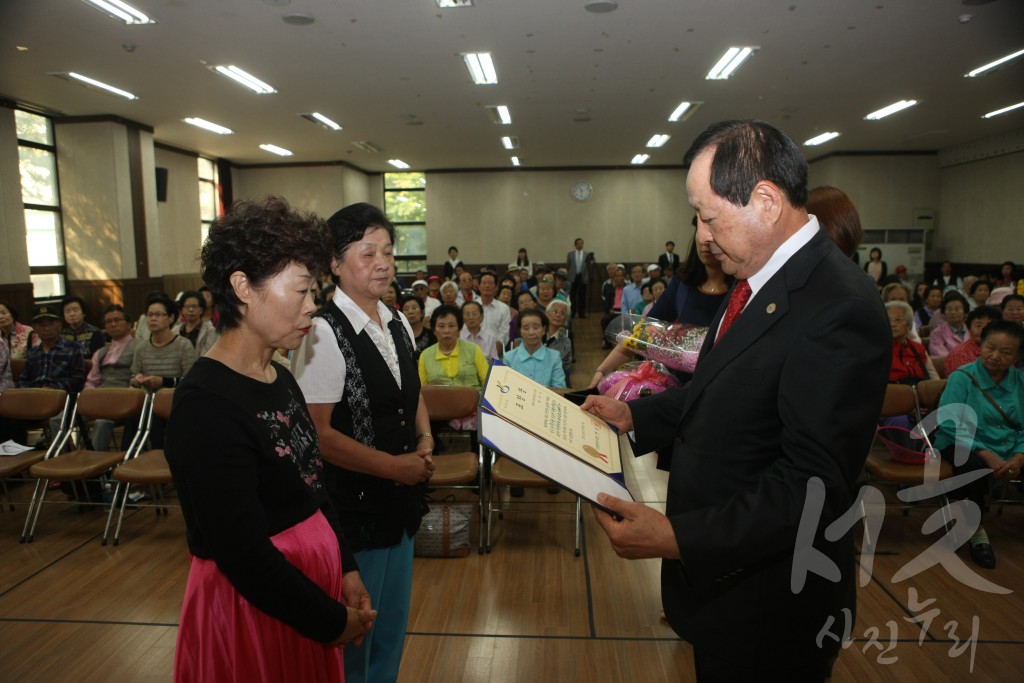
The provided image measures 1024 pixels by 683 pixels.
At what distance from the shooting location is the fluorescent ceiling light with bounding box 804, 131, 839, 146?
45.6ft

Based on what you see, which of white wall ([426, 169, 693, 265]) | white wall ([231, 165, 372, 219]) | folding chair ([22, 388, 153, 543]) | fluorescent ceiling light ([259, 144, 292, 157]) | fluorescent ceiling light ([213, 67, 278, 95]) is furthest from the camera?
white wall ([426, 169, 693, 265])

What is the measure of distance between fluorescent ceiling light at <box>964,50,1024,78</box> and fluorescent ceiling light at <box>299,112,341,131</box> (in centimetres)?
1080

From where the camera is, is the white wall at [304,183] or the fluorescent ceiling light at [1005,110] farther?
the white wall at [304,183]

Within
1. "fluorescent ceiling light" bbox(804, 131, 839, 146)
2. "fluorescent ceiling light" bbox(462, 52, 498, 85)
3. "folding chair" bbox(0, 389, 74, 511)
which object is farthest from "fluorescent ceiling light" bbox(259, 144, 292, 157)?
"fluorescent ceiling light" bbox(804, 131, 839, 146)

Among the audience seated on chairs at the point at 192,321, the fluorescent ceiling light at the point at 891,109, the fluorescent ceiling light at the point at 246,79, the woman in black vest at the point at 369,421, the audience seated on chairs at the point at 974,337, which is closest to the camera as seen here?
the woman in black vest at the point at 369,421

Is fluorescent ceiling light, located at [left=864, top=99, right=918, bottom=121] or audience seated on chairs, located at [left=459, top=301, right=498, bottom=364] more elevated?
fluorescent ceiling light, located at [left=864, top=99, right=918, bottom=121]

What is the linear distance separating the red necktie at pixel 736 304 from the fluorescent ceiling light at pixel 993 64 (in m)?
9.96

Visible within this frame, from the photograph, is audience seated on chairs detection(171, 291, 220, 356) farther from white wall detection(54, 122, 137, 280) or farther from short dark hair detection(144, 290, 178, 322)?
white wall detection(54, 122, 137, 280)

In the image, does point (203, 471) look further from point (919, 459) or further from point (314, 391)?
point (919, 459)

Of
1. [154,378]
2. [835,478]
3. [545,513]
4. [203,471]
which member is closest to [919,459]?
[545,513]

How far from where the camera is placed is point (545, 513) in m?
4.45

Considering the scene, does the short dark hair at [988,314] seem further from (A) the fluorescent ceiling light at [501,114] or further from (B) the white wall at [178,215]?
(B) the white wall at [178,215]

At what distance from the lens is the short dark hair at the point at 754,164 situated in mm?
1149

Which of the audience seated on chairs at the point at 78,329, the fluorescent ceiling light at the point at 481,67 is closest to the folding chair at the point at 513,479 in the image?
the audience seated on chairs at the point at 78,329
